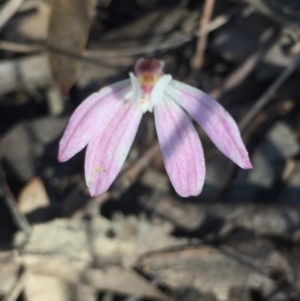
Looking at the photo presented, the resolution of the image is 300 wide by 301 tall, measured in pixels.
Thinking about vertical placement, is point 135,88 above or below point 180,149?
above

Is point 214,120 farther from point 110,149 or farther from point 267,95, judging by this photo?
point 267,95

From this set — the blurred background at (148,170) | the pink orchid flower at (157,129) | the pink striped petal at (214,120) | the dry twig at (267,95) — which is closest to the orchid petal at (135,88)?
the pink orchid flower at (157,129)

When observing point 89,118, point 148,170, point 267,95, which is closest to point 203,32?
point 267,95

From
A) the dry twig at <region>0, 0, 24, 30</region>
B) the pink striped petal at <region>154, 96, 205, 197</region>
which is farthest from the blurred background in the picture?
the pink striped petal at <region>154, 96, 205, 197</region>

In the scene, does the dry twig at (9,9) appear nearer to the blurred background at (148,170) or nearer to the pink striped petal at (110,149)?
the blurred background at (148,170)

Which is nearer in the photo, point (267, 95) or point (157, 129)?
point (157, 129)
